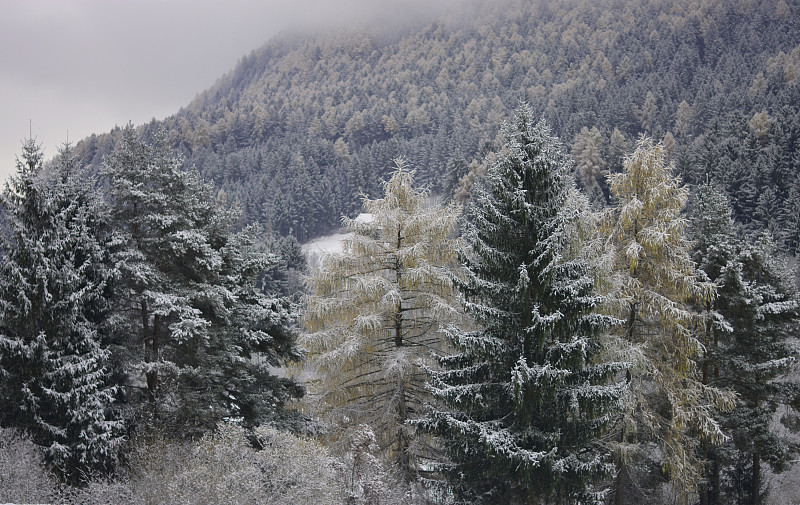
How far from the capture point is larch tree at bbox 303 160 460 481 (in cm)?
1619

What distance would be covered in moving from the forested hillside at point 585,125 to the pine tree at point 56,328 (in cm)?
3734

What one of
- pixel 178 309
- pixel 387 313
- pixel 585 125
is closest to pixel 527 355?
pixel 387 313

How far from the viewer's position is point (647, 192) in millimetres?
15898

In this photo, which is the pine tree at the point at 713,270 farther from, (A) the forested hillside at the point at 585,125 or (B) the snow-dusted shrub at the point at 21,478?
(A) the forested hillside at the point at 585,125

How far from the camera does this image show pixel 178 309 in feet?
49.5

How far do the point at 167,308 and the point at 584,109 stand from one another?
10979 centimetres

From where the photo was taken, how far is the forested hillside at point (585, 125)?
6612 cm

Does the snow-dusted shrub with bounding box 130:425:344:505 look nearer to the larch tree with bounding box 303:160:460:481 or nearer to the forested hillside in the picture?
the larch tree with bounding box 303:160:460:481

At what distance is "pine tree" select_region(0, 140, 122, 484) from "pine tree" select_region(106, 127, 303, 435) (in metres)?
0.87

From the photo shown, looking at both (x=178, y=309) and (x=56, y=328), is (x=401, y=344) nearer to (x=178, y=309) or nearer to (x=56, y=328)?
(x=178, y=309)

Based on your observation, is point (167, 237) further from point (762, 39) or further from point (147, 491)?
point (762, 39)

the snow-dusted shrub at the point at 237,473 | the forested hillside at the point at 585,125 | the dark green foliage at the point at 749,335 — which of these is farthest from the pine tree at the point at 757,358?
the forested hillside at the point at 585,125

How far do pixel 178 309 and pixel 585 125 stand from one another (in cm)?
9561

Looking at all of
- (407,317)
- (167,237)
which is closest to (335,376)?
(407,317)
